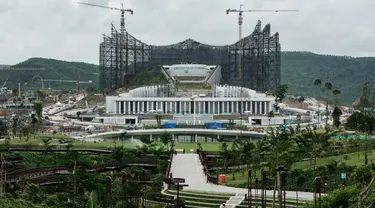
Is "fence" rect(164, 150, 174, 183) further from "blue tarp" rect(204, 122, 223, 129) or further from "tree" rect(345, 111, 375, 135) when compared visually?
"blue tarp" rect(204, 122, 223, 129)

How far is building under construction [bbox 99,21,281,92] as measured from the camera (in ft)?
472

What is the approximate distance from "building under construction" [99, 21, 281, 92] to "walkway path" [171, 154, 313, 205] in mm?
88714

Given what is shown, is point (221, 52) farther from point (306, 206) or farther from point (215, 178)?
point (306, 206)

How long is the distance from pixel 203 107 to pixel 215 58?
131 feet

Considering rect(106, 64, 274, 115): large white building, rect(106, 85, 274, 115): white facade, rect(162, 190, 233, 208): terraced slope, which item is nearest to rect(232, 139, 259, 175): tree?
rect(162, 190, 233, 208): terraced slope

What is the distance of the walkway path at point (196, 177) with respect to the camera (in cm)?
3762

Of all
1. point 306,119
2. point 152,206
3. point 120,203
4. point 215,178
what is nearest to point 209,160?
point 215,178

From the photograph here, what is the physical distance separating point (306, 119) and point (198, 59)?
2068 inches

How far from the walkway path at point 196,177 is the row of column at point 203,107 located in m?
59.1

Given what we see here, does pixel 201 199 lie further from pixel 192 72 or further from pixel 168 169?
pixel 192 72

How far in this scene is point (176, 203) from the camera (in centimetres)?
3384

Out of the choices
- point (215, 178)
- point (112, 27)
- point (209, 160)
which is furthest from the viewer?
point (112, 27)

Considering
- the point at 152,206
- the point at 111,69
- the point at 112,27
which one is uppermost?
the point at 112,27

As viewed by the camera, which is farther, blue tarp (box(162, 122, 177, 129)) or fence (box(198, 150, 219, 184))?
blue tarp (box(162, 122, 177, 129))
